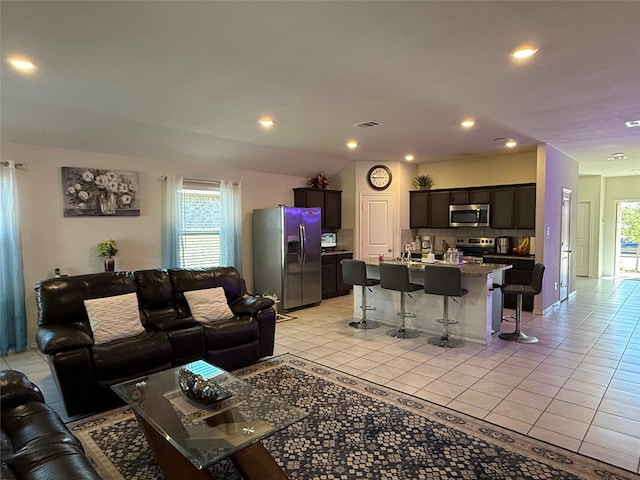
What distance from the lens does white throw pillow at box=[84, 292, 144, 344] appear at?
11.5 ft

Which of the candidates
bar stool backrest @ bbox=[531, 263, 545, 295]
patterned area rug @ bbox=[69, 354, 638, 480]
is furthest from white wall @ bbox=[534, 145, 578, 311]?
patterned area rug @ bbox=[69, 354, 638, 480]

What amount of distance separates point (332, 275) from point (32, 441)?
20.0 feet

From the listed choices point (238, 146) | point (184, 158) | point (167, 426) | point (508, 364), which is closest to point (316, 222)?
point (238, 146)

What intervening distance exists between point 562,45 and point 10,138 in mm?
5686

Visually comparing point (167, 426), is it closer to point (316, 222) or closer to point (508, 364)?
point (508, 364)

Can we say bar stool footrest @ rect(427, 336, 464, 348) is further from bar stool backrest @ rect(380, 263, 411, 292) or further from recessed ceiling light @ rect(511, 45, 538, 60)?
recessed ceiling light @ rect(511, 45, 538, 60)

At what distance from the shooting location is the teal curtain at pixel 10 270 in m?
4.52

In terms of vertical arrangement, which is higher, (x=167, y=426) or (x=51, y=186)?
(x=51, y=186)

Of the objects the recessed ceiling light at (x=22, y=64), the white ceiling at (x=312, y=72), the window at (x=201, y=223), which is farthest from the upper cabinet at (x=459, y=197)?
the recessed ceiling light at (x=22, y=64)

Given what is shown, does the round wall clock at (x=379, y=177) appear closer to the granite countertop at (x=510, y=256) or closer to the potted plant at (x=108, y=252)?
the granite countertop at (x=510, y=256)

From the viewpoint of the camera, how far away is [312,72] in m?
3.18

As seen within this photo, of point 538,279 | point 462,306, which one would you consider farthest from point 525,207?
point 462,306

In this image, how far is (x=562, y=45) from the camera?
8.82ft

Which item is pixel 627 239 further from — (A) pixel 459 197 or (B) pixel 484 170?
(A) pixel 459 197
